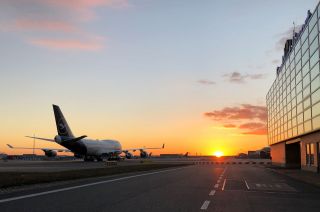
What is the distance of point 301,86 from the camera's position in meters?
41.0

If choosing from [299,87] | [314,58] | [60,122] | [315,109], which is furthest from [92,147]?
[314,58]

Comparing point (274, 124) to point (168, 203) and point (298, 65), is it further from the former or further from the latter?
point (168, 203)

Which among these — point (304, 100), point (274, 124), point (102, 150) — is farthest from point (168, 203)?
point (102, 150)

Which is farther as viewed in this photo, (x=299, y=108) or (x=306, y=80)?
(x=299, y=108)

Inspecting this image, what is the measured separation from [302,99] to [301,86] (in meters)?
1.44

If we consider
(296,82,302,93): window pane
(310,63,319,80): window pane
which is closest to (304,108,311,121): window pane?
(296,82,302,93): window pane

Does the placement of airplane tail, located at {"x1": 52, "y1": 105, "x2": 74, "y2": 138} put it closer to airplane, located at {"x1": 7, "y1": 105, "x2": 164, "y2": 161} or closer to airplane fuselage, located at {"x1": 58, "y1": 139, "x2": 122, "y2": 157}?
airplane, located at {"x1": 7, "y1": 105, "x2": 164, "y2": 161}

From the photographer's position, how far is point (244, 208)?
437 inches

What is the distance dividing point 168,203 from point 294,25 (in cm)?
4632

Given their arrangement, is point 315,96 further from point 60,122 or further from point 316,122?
point 60,122

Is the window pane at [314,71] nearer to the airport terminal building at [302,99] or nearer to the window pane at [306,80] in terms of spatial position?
the airport terminal building at [302,99]

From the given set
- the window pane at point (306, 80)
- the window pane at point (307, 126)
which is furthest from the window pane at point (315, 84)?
the window pane at point (307, 126)

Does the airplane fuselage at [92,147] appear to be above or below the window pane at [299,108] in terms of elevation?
below

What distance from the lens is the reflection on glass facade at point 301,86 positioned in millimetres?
34625
